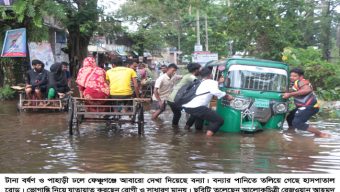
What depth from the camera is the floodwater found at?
23.5 feet

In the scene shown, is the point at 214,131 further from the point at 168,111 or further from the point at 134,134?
the point at 168,111

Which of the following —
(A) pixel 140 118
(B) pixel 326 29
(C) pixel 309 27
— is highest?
(C) pixel 309 27

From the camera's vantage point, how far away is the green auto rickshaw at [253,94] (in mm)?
10109

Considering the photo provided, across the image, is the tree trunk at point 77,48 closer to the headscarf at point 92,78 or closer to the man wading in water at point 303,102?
the headscarf at point 92,78

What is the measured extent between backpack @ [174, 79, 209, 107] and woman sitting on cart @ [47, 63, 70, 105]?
487cm

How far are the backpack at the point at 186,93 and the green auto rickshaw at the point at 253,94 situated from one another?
33.4 inches

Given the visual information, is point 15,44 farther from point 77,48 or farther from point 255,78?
point 255,78

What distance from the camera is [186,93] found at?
982cm

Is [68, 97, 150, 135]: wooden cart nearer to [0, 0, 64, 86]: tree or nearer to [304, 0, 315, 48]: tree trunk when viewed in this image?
[0, 0, 64, 86]: tree

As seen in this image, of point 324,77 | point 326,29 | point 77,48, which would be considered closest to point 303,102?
point 324,77

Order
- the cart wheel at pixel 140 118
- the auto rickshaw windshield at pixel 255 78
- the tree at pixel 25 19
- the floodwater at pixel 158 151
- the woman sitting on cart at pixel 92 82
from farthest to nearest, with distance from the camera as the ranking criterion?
the tree at pixel 25 19, the auto rickshaw windshield at pixel 255 78, the woman sitting on cart at pixel 92 82, the cart wheel at pixel 140 118, the floodwater at pixel 158 151

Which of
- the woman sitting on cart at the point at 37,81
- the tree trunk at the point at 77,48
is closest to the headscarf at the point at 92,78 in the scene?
the woman sitting on cart at the point at 37,81

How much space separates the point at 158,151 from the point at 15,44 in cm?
1088

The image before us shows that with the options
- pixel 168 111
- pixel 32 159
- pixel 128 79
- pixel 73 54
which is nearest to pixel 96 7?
pixel 73 54
